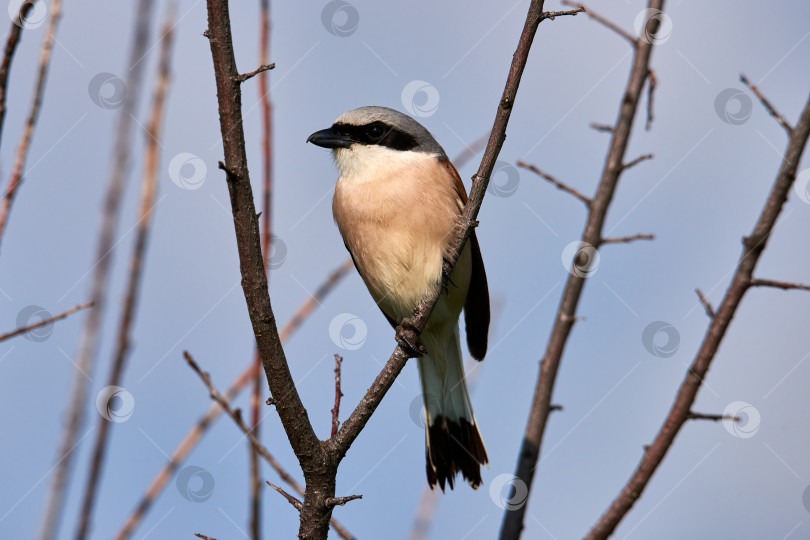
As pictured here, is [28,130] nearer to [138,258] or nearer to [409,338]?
[138,258]

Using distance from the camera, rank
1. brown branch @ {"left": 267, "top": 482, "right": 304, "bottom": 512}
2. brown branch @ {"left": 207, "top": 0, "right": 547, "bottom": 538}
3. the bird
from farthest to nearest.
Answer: the bird
brown branch @ {"left": 267, "top": 482, "right": 304, "bottom": 512}
brown branch @ {"left": 207, "top": 0, "right": 547, "bottom": 538}

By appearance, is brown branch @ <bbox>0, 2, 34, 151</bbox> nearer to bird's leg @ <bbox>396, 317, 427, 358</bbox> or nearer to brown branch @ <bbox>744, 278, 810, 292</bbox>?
bird's leg @ <bbox>396, 317, 427, 358</bbox>

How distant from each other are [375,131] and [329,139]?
0.27 metres

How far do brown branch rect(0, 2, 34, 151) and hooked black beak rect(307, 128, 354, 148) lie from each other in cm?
192

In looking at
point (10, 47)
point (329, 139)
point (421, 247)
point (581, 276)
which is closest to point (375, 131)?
point (329, 139)

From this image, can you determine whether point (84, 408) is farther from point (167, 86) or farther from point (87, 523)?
point (167, 86)

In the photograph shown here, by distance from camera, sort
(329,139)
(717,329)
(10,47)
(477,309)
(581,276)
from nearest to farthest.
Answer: (10,47)
(717,329)
(581,276)
(329,139)
(477,309)

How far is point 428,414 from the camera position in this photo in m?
4.62

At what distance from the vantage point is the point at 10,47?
247cm

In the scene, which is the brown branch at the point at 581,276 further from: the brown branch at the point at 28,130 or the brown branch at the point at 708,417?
the brown branch at the point at 28,130

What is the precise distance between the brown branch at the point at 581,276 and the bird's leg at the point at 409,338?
2.63ft

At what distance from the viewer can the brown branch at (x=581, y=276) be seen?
12.4 ft

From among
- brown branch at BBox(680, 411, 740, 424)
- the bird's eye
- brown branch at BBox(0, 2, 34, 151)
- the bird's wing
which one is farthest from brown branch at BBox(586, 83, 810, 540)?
brown branch at BBox(0, 2, 34, 151)

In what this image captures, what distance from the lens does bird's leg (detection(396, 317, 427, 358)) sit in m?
3.18
